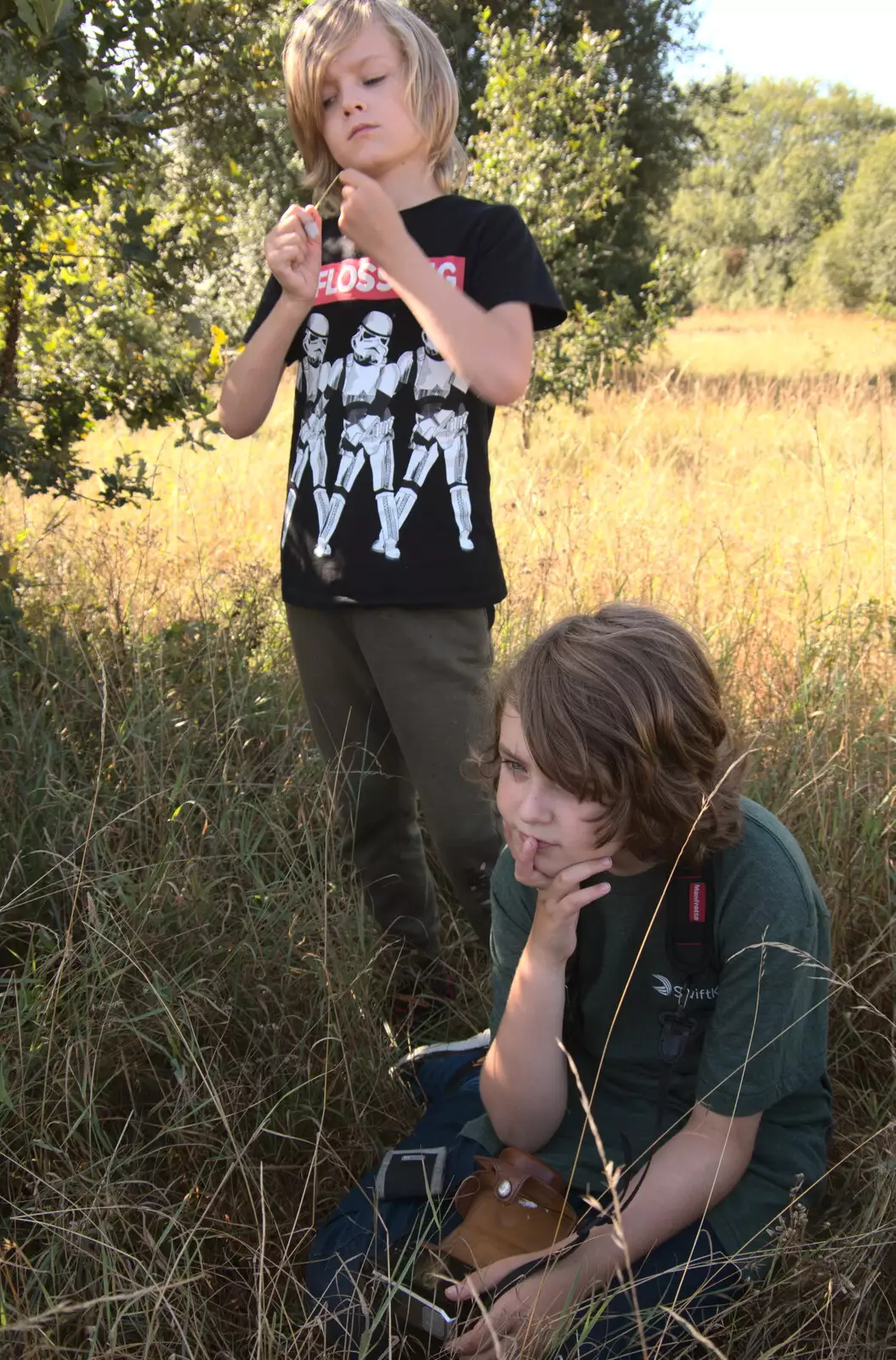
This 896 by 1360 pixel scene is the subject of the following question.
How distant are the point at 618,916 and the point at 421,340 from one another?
3.45ft

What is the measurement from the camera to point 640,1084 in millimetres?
1587

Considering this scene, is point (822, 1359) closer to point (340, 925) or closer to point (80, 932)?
point (340, 925)

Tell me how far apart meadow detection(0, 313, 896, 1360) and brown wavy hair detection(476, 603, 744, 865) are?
1.69ft

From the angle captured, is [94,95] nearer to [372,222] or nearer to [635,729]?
[372,222]

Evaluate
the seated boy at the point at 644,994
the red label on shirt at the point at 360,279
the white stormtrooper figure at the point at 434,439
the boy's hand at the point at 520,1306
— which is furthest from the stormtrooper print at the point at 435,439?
the boy's hand at the point at 520,1306

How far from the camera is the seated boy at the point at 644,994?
142 cm

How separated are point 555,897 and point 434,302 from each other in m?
0.98

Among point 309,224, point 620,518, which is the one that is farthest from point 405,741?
point 620,518

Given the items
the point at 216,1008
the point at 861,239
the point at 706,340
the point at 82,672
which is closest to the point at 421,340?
the point at 216,1008

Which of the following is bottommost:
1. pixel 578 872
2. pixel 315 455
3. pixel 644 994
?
pixel 644 994

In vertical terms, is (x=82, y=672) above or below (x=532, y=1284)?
above

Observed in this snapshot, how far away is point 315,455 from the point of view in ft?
6.48

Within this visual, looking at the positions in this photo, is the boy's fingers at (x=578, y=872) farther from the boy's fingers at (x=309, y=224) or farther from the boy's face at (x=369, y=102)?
the boy's face at (x=369, y=102)

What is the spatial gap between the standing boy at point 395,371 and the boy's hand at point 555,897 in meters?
0.56
